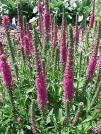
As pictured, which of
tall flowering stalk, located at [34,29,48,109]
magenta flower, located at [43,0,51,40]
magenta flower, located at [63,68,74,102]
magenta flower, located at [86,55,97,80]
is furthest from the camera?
magenta flower, located at [43,0,51,40]

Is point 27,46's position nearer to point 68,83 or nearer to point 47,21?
point 47,21

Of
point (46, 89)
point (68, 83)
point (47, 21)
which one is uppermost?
point (47, 21)

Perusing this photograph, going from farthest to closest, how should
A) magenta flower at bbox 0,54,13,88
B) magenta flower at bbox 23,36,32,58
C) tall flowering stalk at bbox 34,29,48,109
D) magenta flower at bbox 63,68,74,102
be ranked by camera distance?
1. magenta flower at bbox 23,36,32,58
2. magenta flower at bbox 0,54,13,88
3. magenta flower at bbox 63,68,74,102
4. tall flowering stalk at bbox 34,29,48,109

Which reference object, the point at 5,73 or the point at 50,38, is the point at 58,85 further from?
the point at 5,73

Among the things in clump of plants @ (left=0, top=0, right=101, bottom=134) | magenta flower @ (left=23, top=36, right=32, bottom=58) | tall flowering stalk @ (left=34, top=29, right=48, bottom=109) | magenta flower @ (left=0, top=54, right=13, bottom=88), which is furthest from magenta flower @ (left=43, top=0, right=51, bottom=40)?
tall flowering stalk @ (left=34, top=29, right=48, bottom=109)

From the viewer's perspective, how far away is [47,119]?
4.22 m

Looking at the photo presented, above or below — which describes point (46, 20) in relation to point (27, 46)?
above

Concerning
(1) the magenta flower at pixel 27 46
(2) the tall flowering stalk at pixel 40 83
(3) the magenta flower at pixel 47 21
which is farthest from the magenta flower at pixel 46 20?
(2) the tall flowering stalk at pixel 40 83

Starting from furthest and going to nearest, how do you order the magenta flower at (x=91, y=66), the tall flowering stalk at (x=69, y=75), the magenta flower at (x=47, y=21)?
the magenta flower at (x=47, y=21)
the magenta flower at (x=91, y=66)
the tall flowering stalk at (x=69, y=75)

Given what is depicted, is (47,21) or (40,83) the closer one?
(40,83)

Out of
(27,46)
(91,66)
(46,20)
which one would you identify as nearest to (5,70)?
(91,66)

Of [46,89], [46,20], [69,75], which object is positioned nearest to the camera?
[69,75]

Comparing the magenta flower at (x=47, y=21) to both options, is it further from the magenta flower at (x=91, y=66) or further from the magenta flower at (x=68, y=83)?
the magenta flower at (x=68, y=83)

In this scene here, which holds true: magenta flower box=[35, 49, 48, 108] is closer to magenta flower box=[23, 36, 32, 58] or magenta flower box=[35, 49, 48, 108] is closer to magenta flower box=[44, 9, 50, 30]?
magenta flower box=[23, 36, 32, 58]
